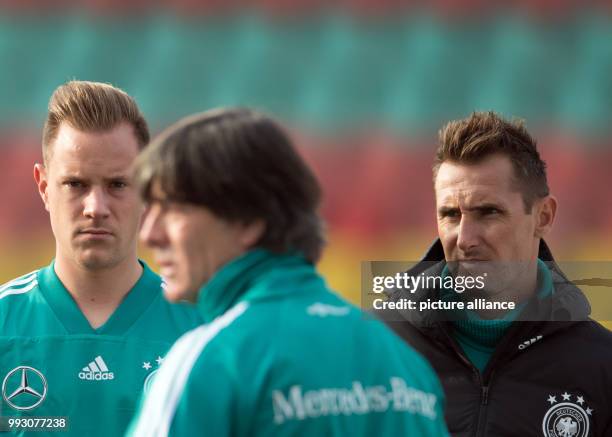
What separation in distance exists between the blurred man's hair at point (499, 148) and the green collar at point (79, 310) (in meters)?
0.96

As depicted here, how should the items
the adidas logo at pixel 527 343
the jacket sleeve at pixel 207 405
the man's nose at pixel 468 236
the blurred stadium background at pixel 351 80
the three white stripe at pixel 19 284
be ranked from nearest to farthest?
the jacket sleeve at pixel 207 405 < the adidas logo at pixel 527 343 < the man's nose at pixel 468 236 < the three white stripe at pixel 19 284 < the blurred stadium background at pixel 351 80

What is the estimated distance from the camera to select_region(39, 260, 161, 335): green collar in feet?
9.78

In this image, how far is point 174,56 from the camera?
10062 mm

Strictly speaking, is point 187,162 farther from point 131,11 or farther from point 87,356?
point 131,11

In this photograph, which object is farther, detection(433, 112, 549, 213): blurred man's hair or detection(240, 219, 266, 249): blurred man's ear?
detection(433, 112, 549, 213): blurred man's hair

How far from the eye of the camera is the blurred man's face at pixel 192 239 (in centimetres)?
166

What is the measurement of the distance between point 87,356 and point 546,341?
1.27m

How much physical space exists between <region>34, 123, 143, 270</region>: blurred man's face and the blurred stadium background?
480 centimetres

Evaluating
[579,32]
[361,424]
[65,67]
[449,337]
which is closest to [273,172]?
[361,424]

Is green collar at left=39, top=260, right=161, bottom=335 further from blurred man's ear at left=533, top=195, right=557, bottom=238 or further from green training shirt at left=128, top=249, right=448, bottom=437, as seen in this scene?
green training shirt at left=128, top=249, right=448, bottom=437

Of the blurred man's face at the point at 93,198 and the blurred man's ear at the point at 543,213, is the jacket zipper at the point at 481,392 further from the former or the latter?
the blurred man's face at the point at 93,198

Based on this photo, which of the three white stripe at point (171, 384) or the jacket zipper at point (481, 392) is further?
the jacket zipper at point (481, 392)

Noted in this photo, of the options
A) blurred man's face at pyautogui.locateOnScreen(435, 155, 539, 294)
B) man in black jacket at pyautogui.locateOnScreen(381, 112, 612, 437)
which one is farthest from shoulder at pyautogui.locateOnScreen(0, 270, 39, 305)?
blurred man's face at pyautogui.locateOnScreen(435, 155, 539, 294)

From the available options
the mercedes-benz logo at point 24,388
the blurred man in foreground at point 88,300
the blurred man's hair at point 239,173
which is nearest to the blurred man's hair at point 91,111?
the blurred man in foreground at point 88,300
